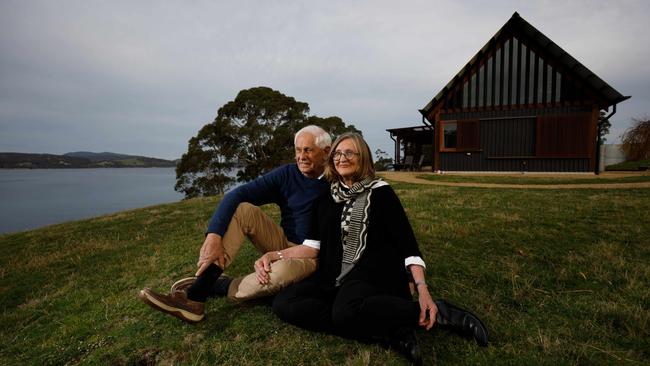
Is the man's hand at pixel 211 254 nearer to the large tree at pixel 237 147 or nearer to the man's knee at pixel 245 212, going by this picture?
the man's knee at pixel 245 212

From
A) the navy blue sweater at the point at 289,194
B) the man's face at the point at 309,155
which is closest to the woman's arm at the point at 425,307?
the navy blue sweater at the point at 289,194

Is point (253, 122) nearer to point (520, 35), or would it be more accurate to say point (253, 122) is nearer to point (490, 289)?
point (520, 35)

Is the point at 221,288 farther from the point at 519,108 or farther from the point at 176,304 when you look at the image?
the point at 519,108

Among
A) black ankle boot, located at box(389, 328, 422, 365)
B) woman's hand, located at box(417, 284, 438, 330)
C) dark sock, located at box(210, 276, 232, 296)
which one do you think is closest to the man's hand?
dark sock, located at box(210, 276, 232, 296)

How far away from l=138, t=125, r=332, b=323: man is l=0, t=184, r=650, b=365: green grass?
0.23 m

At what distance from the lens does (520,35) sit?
14.3 metres

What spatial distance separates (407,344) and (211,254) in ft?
4.72

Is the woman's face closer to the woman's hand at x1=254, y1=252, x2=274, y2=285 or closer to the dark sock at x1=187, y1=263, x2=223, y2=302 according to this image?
the woman's hand at x1=254, y1=252, x2=274, y2=285

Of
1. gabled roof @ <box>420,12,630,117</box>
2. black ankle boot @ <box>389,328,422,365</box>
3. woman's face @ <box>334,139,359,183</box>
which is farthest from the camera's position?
gabled roof @ <box>420,12,630,117</box>

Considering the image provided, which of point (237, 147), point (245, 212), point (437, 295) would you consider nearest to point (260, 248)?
point (245, 212)

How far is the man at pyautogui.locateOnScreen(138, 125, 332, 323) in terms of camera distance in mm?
2303

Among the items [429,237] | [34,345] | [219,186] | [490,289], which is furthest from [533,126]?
[219,186]

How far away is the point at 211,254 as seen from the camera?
2.25 meters

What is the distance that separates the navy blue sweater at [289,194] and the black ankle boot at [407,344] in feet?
3.46
